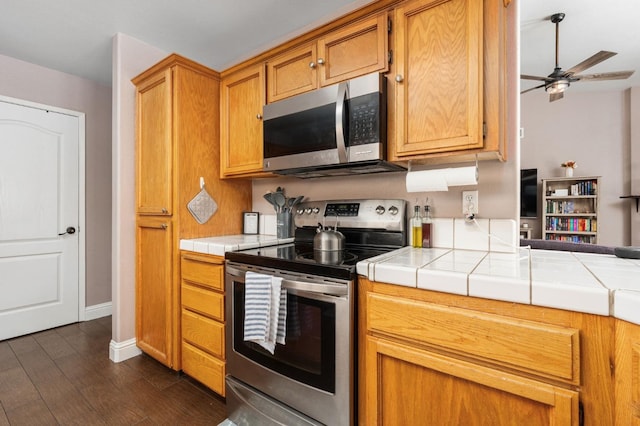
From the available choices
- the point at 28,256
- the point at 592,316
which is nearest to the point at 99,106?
the point at 28,256

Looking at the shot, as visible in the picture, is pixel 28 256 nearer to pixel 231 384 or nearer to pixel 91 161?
pixel 91 161

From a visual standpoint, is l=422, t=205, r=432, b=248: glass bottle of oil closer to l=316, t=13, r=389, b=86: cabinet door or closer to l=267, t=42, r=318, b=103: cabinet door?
l=316, t=13, r=389, b=86: cabinet door

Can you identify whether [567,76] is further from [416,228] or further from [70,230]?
[70,230]

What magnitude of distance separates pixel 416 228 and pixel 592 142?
17.2 feet

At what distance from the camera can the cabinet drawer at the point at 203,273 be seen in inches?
67.1

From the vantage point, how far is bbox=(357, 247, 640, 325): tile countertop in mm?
766

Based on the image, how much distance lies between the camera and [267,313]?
135 centimetres

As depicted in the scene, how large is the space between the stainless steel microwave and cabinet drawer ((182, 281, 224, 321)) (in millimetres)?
818

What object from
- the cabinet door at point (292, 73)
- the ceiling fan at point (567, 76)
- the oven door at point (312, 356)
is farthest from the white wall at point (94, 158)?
the ceiling fan at point (567, 76)

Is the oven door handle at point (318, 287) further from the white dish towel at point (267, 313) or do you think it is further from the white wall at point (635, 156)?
the white wall at point (635, 156)

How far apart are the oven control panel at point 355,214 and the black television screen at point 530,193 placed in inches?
181

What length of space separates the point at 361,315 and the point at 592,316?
0.69 metres

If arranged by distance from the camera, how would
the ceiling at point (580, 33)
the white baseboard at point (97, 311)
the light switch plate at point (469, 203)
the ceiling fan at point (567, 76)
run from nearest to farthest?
the light switch plate at point (469, 203)
the ceiling at point (580, 33)
the ceiling fan at point (567, 76)
the white baseboard at point (97, 311)

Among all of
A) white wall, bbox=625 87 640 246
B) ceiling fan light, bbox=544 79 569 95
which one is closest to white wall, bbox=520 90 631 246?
white wall, bbox=625 87 640 246
